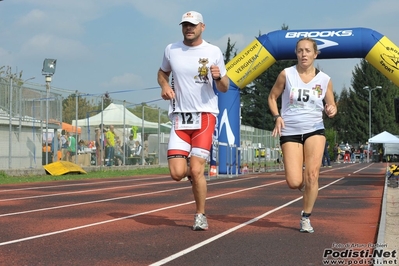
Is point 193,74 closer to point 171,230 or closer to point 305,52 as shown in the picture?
point 305,52

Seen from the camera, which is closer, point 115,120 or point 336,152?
point 115,120

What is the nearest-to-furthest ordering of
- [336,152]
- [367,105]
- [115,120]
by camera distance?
[115,120]
[336,152]
[367,105]

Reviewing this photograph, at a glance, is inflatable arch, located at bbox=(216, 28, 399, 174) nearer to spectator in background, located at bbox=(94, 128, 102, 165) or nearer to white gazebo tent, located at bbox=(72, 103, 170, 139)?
white gazebo tent, located at bbox=(72, 103, 170, 139)

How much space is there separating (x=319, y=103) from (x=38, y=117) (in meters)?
18.5

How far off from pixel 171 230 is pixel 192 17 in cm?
221

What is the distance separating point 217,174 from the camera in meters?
23.3

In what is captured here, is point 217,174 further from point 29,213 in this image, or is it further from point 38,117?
point 29,213

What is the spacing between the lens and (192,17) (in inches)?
291

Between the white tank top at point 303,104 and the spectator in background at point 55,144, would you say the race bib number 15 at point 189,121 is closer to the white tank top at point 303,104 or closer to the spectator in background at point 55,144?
the white tank top at point 303,104

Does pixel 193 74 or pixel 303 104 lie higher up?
pixel 193 74

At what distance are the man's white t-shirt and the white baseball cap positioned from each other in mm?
297

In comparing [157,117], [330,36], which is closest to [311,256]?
[330,36]

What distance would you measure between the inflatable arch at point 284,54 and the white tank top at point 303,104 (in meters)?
14.8

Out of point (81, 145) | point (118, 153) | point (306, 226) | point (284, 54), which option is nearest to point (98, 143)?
point (81, 145)
